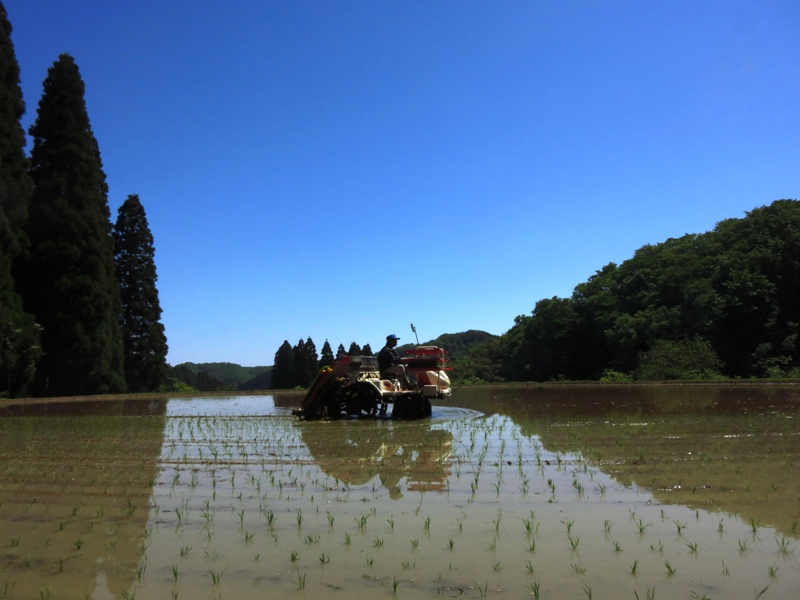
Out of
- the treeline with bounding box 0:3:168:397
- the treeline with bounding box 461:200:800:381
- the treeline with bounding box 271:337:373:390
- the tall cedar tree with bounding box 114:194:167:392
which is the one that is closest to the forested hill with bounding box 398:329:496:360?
the treeline with bounding box 271:337:373:390

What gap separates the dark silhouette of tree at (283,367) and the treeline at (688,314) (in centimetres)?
2344

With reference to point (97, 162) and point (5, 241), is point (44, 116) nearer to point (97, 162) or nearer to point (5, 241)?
point (97, 162)

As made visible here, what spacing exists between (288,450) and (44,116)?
26.9m

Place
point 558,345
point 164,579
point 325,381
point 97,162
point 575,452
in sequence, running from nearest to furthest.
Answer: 1. point 164,579
2. point 575,452
3. point 325,381
4. point 97,162
5. point 558,345

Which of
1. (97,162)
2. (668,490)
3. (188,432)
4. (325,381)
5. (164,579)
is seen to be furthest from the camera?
(97,162)

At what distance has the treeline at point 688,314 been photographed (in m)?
36.6

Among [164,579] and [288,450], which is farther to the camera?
[288,450]

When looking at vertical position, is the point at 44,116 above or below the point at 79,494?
above

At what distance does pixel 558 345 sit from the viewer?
57.8m

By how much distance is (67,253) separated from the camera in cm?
2816

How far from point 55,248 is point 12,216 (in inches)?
132

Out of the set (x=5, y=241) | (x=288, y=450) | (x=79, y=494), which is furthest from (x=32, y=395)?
(x=79, y=494)

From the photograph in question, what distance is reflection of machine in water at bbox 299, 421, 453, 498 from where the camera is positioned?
22.9 feet

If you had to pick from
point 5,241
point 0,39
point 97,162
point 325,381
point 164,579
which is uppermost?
point 0,39
